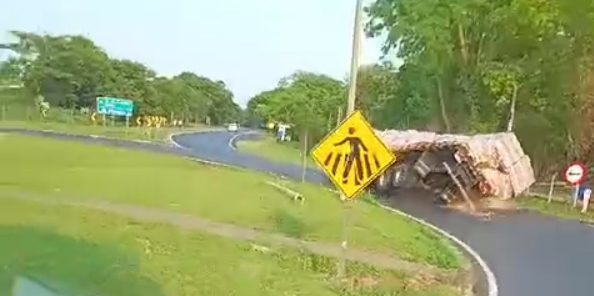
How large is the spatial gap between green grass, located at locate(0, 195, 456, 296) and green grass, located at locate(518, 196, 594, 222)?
1696 centimetres

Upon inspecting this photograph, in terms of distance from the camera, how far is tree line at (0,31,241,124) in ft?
191

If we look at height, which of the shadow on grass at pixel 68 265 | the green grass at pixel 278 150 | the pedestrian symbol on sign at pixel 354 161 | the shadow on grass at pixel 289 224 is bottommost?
the green grass at pixel 278 150

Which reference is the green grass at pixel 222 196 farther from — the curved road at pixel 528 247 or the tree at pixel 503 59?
the tree at pixel 503 59

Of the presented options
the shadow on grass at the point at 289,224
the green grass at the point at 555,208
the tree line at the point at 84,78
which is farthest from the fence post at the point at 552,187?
the tree line at the point at 84,78

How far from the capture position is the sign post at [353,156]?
38.6ft

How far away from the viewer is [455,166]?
29.8m

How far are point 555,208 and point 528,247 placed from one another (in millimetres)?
12648

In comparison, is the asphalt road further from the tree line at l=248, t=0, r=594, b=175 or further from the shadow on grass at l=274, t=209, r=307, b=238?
the tree line at l=248, t=0, r=594, b=175

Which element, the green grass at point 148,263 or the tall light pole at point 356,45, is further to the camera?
the tall light pole at point 356,45

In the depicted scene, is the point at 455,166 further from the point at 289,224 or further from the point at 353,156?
the point at 353,156

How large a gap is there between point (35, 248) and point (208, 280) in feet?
7.79

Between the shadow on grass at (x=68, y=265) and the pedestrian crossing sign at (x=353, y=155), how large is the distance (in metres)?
2.79

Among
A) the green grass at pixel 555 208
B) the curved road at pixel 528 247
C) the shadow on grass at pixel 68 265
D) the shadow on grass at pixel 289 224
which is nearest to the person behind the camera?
the shadow on grass at pixel 68 265

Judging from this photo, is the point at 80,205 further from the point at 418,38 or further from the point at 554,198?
the point at 418,38
